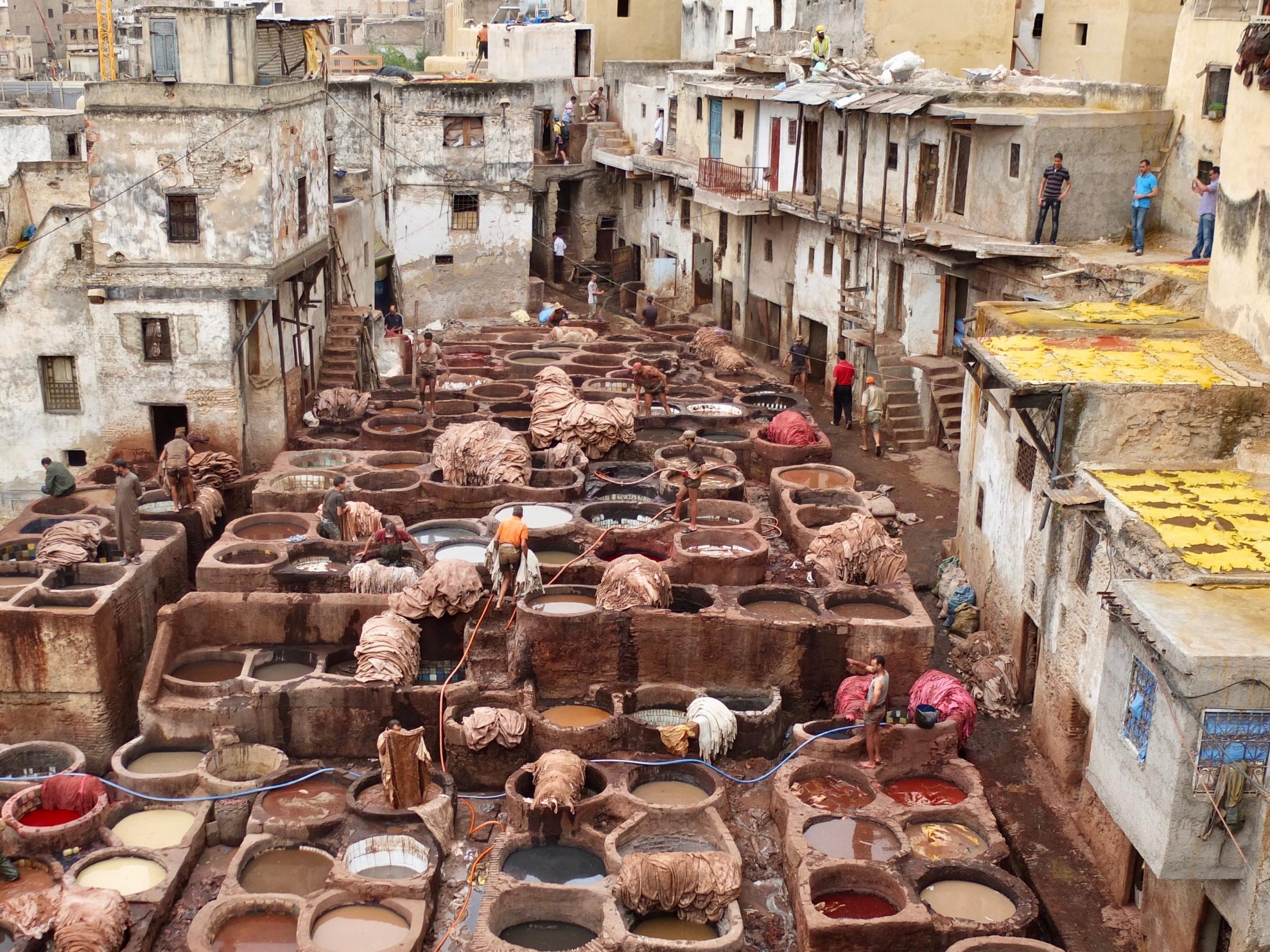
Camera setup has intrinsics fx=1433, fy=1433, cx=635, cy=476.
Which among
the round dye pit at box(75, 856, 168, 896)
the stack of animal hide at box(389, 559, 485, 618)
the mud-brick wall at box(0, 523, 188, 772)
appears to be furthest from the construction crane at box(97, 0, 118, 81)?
the round dye pit at box(75, 856, 168, 896)

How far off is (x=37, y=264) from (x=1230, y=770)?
1913 centimetres

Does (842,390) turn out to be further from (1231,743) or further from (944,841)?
(1231,743)

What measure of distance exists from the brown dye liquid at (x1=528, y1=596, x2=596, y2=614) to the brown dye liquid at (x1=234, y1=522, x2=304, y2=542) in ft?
14.7

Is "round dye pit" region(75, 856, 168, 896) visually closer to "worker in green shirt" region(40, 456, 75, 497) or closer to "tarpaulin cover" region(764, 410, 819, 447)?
"worker in green shirt" region(40, 456, 75, 497)

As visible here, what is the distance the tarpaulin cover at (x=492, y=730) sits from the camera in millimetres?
16172

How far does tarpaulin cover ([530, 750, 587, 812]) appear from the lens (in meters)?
14.9

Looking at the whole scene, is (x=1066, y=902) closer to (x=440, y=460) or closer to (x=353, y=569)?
(x=353, y=569)

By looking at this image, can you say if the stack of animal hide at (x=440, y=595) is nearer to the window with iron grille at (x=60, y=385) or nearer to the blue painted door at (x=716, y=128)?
the window with iron grille at (x=60, y=385)

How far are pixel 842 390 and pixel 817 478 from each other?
5092 millimetres

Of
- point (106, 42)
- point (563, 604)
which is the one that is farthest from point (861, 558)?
point (106, 42)

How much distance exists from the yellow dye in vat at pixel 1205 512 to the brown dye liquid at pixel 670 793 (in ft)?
18.3

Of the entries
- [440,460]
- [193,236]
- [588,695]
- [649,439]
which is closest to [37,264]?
[193,236]

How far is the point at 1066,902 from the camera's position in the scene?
45.3ft

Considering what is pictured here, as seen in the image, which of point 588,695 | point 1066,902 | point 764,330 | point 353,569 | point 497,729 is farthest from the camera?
point 764,330
